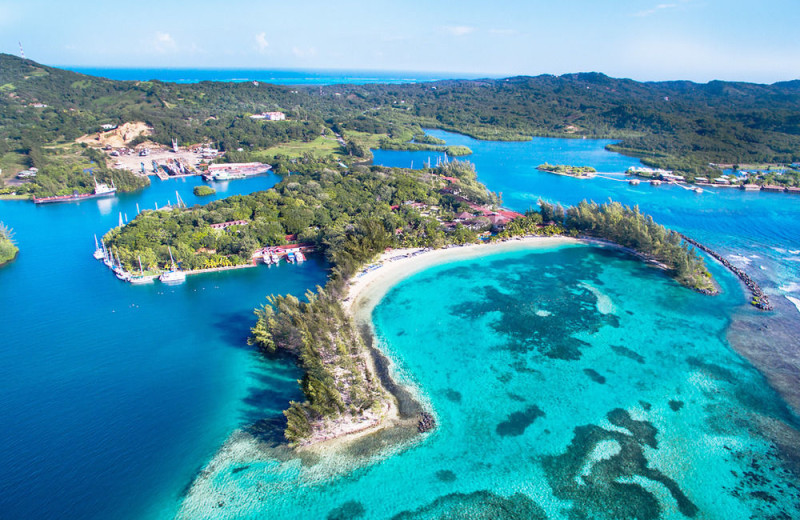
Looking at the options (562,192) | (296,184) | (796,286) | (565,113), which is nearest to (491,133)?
(565,113)

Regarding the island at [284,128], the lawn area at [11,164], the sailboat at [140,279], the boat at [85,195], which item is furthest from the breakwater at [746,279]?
the lawn area at [11,164]

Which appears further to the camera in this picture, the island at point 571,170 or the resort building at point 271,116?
the resort building at point 271,116

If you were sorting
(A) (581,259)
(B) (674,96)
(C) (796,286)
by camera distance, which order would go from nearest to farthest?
(C) (796,286), (A) (581,259), (B) (674,96)

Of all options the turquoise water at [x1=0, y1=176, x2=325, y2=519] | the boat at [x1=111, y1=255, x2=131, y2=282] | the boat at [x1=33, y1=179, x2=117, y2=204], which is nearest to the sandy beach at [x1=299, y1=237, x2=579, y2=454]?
the turquoise water at [x1=0, y1=176, x2=325, y2=519]

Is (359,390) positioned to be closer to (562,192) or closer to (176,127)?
(562,192)

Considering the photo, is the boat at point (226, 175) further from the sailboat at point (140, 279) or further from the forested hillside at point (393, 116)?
the sailboat at point (140, 279)

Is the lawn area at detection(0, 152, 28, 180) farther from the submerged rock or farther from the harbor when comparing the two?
the submerged rock
